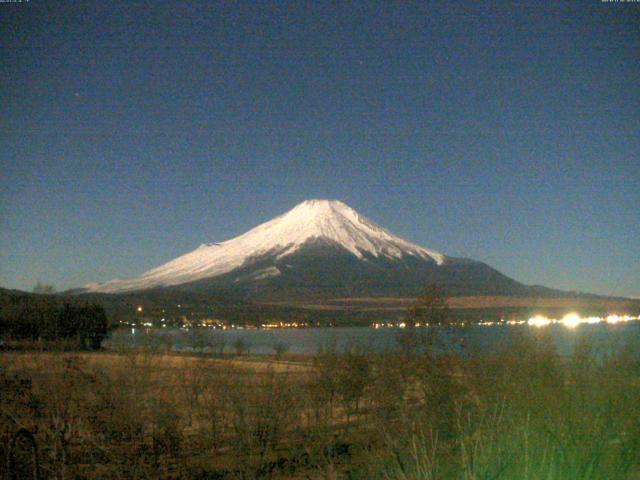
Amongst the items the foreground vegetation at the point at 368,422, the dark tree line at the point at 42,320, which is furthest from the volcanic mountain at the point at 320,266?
the foreground vegetation at the point at 368,422

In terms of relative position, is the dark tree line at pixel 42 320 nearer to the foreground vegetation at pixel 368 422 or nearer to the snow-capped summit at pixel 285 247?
the foreground vegetation at pixel 368 422

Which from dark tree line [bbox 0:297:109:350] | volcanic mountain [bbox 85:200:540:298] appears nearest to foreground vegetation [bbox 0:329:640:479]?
dark tree line [bbox 0:297:109:350]

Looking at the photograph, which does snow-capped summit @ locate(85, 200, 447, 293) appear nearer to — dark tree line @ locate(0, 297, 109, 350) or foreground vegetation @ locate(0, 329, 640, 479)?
dark tree line @ locate(0, 297, 109, 350)

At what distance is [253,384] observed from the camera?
12.6 metres

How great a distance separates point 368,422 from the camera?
45.2 ft

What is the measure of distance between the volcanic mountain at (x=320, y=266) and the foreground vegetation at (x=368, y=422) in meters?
82.5

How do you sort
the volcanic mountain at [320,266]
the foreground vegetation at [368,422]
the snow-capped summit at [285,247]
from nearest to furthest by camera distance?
the foreground vegetation at [368,422]
the volcanic mountain at [320,266]
the snow-capped summit at [285,247]

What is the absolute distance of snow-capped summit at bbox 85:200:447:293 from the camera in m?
127

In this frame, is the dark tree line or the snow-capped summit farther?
the snow-capped summit

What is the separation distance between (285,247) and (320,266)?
16.6 metres

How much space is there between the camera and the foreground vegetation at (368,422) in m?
5.00

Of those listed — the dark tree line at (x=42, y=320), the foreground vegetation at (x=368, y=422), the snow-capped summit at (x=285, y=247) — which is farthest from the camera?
the snow-capped summit at (x=285, y=247)

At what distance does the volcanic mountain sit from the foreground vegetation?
82.5 meters

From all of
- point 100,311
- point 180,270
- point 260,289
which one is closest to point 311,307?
point 260,289
